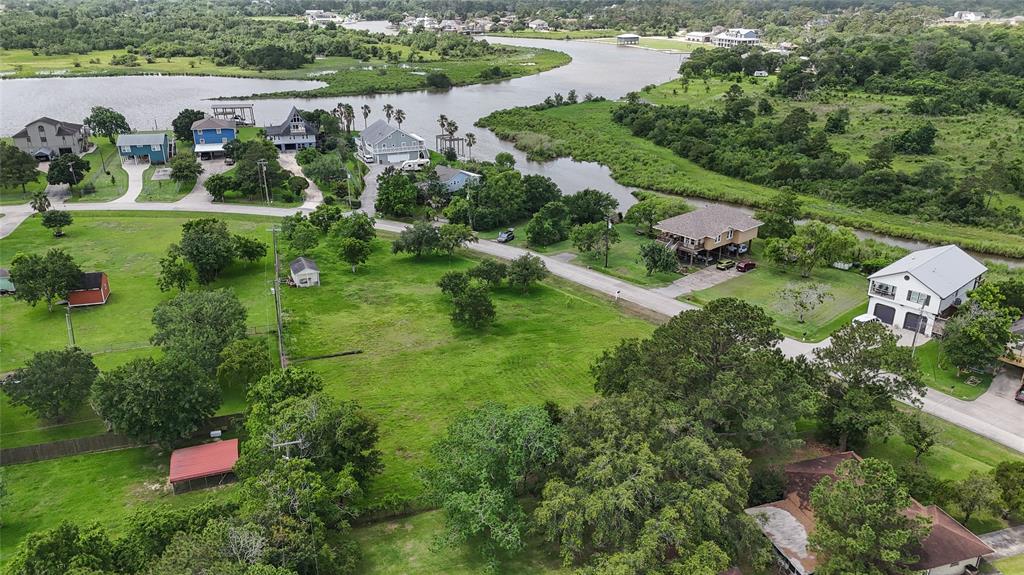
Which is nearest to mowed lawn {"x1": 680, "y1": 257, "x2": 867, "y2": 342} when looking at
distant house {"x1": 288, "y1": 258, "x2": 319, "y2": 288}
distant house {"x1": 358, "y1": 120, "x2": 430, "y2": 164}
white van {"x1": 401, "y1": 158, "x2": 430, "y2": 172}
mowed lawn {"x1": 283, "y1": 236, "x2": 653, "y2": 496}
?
mowed lawn {"x1": 283, "y1": 236, "x2": 653, "y2": 496}

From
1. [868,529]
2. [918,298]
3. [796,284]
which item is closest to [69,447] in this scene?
[868,529]

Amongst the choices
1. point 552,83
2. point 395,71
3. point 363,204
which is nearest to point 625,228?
point 363,204

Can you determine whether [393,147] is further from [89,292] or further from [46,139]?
[89,292]

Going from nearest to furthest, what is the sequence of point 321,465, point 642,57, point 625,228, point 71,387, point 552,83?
point 321,465 → point 71,387 → point 625,228 → point 552,83 → point 642,57

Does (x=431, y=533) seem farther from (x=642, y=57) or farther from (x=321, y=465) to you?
(x=642, y=57)

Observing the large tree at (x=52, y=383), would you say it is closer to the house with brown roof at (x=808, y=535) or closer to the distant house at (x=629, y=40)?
the house with brown roof at (x=808, y=535)

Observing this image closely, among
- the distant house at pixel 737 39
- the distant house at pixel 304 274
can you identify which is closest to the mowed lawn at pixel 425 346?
the distant house at pixel 304 274
